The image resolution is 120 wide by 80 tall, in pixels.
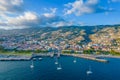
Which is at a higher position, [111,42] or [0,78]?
[111,42]

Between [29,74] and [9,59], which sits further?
[9,59]

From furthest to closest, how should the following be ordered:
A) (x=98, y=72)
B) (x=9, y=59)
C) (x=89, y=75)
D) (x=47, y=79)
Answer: (x=9, y=59) < (x=98, y=72) < (x=89, y=75) < (x=47, y=79)

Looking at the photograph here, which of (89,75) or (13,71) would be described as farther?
(13,71)

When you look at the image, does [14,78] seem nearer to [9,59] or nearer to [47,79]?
[47,79]

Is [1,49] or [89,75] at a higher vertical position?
[1,49]

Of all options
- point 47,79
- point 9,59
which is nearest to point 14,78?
A: point 47,79

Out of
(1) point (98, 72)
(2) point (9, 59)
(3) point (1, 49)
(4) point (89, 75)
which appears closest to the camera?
(4) point (89, 75)

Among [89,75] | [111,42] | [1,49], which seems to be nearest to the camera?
[89,75]

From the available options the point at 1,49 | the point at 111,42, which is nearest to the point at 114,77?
the point at 1,49

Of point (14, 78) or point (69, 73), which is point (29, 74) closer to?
point (14, 78)
